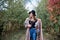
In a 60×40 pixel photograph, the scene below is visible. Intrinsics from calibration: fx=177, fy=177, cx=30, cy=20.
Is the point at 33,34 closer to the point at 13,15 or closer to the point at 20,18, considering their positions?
the point at 13,15

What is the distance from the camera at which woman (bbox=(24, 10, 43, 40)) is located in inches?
160

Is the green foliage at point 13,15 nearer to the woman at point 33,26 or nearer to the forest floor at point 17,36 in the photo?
the forest floor at point 17,36

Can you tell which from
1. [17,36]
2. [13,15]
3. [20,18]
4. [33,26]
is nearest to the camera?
[33,26]

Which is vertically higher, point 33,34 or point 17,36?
point 33,34

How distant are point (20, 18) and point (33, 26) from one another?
3.08 m

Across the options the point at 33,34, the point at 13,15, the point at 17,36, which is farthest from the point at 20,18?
the point at 33,34

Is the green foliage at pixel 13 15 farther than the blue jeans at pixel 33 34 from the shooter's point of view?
Yes

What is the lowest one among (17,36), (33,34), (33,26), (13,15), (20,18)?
(17,36)

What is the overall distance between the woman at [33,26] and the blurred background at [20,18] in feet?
6.46

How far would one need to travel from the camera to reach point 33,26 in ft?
13.5

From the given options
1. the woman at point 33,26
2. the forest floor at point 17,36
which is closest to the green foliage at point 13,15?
the forest floor at point 17,36

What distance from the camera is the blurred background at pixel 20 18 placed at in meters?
6.42

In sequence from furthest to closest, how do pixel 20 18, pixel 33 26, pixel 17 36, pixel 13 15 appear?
pixel 20 18 < pixel 13 15 < pixel 17 36 < pixel 33 26

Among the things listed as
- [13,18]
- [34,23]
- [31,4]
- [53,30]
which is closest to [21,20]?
[13,18]
